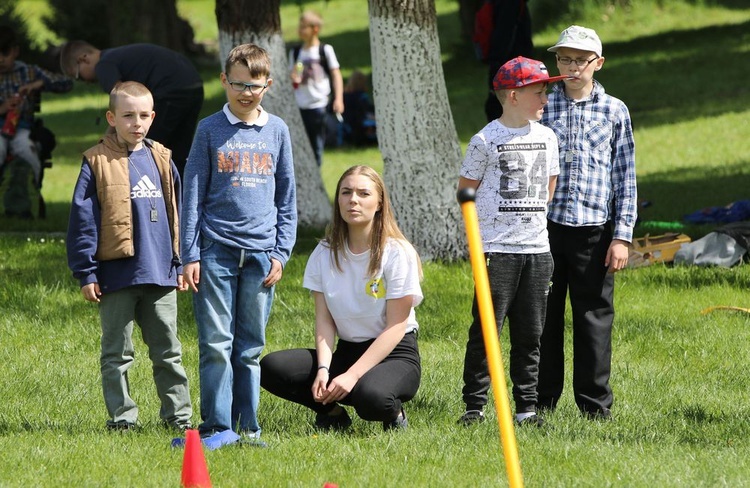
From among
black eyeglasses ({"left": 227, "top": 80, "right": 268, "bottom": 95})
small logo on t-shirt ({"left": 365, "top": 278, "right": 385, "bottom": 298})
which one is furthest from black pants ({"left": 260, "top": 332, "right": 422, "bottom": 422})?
black eyeglasses ({"left": 227, "top": 80, "right": 268, "bottom": 95})

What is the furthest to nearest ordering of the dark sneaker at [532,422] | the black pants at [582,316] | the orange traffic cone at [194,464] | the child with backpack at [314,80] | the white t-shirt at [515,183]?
the child with backpack at [314,80] → the black pants at [582,316] → the dark sneaker at [532,422] → the white t-shirt at [515,183] → the orange traffic cone at [194,464]

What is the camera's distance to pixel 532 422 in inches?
223

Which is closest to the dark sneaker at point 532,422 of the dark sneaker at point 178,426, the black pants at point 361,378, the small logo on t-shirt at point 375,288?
the black pants at point 361,378

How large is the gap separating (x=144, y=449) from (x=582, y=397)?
2156mm

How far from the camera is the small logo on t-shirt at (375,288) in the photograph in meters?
5.45

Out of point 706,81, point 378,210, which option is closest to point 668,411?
point 378,210

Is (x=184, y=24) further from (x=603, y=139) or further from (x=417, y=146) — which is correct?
(x=603, y=139)

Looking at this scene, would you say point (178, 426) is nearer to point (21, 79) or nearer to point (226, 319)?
point (226, 319)

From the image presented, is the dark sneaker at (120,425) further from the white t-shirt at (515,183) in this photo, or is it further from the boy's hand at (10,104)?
the boy's hand at (10,104)

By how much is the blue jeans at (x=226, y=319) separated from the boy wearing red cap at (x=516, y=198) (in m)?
1.03

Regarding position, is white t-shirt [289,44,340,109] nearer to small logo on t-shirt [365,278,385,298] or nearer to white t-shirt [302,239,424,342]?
white t-shirt [302,239,424,342]

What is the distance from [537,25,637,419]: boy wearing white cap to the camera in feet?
18.5

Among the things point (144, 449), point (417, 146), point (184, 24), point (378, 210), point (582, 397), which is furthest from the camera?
point (184, 24)

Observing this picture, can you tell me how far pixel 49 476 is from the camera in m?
A: 4.82
